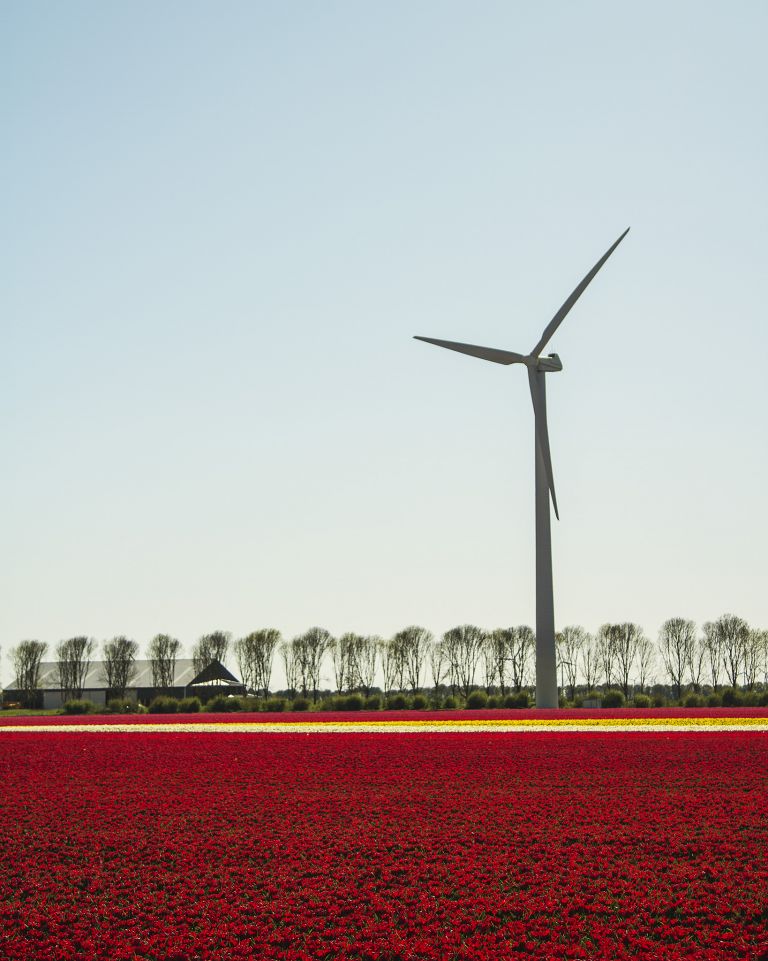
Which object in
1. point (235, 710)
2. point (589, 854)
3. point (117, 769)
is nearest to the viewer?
point (589, 854)

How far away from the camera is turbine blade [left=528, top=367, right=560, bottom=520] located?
160 ft

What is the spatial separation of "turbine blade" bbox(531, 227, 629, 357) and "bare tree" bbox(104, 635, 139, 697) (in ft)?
207

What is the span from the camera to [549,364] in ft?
175

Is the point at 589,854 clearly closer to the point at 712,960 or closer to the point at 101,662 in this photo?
the point at 712,960

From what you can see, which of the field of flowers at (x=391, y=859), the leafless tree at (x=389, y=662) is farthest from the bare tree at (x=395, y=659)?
the field of flowers at (x=391, y=859)

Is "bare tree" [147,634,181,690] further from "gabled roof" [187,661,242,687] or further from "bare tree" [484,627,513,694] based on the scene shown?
"bare tree" [484,627,513,694]

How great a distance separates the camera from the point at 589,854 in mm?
13773

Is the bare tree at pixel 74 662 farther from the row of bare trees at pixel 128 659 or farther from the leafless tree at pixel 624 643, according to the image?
the leafless tree at pixel 624 643

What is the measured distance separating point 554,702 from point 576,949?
38214 mm

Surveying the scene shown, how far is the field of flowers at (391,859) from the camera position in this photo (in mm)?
11273

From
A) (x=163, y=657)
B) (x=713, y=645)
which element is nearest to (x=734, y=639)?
(x=713, y=645)

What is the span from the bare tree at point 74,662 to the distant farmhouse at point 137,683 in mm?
1167

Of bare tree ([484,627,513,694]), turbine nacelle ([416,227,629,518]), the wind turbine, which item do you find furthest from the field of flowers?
bare tree ([484,627,513,694])

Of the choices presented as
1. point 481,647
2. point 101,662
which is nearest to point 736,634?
point 481,647
